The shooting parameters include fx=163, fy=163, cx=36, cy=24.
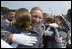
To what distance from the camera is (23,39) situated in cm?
141

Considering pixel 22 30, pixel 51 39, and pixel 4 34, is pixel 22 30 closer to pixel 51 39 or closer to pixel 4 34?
pixel 4 34

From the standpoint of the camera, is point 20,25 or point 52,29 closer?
point 20,25

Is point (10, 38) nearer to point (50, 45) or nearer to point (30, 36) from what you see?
point (30, 36)

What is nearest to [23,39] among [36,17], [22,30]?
[22,30]

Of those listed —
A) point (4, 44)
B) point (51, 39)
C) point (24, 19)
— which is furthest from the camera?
point (51, 39)

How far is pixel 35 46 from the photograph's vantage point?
1443mm

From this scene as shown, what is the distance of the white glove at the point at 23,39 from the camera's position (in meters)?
1.41

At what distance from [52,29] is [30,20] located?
0.43 metres

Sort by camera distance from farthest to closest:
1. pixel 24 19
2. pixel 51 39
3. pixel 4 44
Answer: pixel 51 39
pixel 24 19
pixel 4 44

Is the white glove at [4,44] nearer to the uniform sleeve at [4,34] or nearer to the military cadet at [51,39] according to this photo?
the uniform sleeve at [4,34]

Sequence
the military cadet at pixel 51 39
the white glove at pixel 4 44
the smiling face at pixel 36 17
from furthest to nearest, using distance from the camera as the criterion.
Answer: the military cadet at pixel 51 39 → the smiling face at pixel 36 17 → the white glove at pixel 4 44

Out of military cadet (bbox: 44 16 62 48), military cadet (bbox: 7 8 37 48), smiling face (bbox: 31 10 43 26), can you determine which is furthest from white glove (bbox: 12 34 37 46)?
military cadet (bbox: 44 16 62 48)

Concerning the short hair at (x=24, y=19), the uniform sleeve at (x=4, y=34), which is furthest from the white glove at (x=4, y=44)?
the short hair at (x=24, y=19)

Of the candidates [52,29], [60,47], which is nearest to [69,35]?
[52,29]
